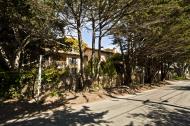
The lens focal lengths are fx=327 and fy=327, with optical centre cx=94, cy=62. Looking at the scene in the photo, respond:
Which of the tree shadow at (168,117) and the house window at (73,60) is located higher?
the house window at (73,60)

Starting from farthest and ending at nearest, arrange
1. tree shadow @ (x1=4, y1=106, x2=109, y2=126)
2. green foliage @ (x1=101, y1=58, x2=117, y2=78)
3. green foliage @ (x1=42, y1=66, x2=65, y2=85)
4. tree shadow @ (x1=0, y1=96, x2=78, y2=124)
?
1. green foliage @ (x1=101, y1=58, x2=117, y2=78)
2. green foliage @ (x1=42, y1=66, x2=65, y2=85)
3. tree shadow @ (x1=0, y1=96, x2=78, y2=124)
4. tree shadow @ (x1=4, y1=106, x2=109, y2=126)

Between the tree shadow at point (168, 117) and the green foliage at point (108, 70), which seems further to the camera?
the green foliage at point (108, 70)

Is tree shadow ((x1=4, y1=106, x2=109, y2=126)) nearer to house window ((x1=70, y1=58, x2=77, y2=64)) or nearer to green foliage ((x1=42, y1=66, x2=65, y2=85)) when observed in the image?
green foliage ((x1=42, y1=66, x2=65, y2=85))

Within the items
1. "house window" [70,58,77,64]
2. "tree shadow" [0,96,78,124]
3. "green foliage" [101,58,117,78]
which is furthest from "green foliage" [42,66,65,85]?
"house window" [70,58,77,64]

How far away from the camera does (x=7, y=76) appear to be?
18641mm

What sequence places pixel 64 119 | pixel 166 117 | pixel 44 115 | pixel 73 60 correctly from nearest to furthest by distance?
pixel 64 119
pixel 166 117
pixel 44 115
pixel 73 60

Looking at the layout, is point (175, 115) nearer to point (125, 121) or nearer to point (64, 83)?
point (125, 121)

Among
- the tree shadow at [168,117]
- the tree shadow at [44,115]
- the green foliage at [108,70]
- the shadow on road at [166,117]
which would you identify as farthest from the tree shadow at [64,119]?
the green foliage at [108,70]

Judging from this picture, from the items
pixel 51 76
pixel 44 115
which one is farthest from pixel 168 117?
pixel 51 76

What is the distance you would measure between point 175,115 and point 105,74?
18347 millimetres

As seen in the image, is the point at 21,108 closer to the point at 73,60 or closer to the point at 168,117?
the point at 168,117

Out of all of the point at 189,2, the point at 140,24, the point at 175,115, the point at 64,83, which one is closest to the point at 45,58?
the point at 64,83

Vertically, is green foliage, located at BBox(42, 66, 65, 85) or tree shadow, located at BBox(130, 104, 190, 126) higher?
green foliage, located at BBox(42, 66, 65, 85)

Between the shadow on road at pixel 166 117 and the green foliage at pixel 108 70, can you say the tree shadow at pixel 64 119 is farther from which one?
the green foliage at pixel 108 70
